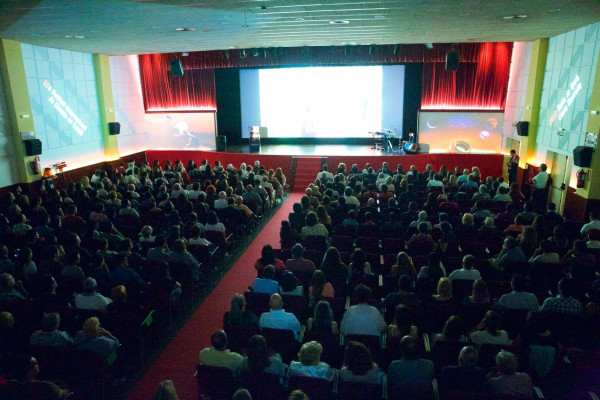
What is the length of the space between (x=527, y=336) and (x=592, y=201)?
7516 mm

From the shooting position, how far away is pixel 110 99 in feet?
54.4

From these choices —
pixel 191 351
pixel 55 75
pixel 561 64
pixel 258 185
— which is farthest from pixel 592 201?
pixel 55 75

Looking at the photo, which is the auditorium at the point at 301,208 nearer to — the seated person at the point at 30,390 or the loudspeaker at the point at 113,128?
the seated person at the point at 30,390

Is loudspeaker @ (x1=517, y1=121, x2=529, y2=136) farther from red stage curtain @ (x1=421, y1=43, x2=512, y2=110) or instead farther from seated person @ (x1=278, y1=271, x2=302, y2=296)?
seated person @ (x1=278, y1=271, x2=302, y2=296)

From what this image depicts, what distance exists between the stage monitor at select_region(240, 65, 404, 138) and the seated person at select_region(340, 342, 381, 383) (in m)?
16.6

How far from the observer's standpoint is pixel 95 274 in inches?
224

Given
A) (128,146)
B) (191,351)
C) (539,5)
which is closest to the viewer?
(191,351)

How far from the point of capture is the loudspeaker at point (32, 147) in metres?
12.0

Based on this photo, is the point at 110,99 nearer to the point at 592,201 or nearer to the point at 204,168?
the point at 204,168

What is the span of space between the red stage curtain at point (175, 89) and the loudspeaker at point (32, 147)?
25.0 feet

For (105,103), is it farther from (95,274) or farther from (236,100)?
(95,274)

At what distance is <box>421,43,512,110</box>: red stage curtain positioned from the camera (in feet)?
54.0

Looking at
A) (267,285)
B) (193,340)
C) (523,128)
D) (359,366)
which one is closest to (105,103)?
(193,340)

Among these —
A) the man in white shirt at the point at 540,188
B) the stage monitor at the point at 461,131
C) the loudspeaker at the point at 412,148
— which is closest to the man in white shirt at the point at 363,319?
the man in white shirt at the point at 540,188
